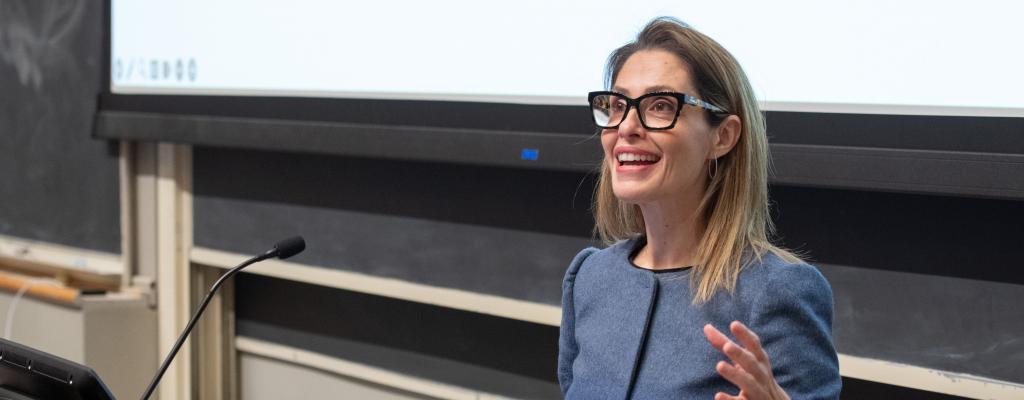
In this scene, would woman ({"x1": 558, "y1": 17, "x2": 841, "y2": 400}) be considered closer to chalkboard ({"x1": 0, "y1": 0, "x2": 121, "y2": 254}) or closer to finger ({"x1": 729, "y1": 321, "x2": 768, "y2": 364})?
finger ({"x1": 729, "y1": 321, "x2": 768, "y2": 364})

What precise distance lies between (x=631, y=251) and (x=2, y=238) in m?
2.57

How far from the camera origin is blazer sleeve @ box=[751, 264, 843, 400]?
105 centimetres

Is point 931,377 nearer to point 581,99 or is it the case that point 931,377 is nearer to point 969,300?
point 969,300

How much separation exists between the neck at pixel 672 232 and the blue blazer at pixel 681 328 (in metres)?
0.02

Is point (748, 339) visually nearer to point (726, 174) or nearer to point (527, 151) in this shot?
point (726, 174)

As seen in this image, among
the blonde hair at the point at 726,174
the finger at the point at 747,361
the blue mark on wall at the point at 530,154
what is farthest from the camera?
the blue mark on wall at the point at 530,154

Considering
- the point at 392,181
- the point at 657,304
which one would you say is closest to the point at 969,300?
the point at 657,304

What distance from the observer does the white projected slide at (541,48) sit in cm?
152

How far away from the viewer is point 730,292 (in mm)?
1131

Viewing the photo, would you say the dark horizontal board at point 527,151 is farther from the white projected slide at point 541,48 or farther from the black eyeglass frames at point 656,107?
the black eyeglass frames at point 656,107

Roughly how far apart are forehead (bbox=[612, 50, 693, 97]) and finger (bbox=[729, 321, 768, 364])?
1.11ft

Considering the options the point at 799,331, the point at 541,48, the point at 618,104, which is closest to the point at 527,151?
the point at 541,48

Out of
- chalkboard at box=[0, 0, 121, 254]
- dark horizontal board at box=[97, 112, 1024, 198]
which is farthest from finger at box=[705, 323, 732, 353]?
chalkboard at box=[0, 0, 121, 254]

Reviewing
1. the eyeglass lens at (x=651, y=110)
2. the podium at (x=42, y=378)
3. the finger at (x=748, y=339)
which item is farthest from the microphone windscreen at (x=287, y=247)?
the finger at (x=748, y=339)
